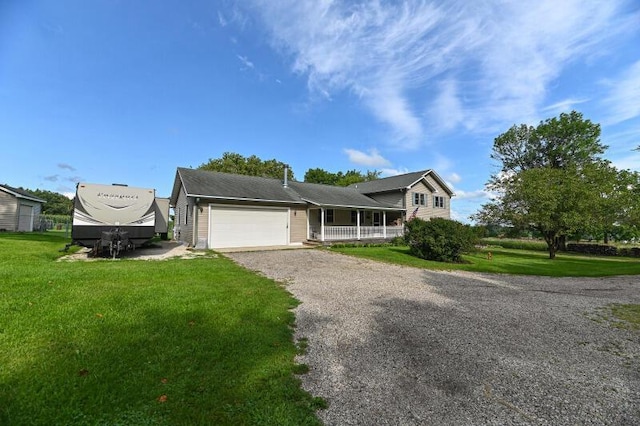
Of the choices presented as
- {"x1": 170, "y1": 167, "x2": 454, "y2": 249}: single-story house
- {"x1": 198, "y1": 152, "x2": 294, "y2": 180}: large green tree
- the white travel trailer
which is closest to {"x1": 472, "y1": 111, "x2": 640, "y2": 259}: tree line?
{"x1": 170, "y1": 167, "x2": 454, "y2": 249}: single-story house

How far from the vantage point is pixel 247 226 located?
16562 mm

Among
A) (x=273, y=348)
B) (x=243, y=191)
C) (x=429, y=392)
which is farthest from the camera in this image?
(x=243, y=191)

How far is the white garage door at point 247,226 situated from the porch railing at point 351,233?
8.59 feet

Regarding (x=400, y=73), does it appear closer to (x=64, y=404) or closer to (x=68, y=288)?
(x=68, y=288)

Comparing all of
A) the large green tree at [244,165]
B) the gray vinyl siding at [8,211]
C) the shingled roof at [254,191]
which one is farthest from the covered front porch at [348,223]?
the gray vinyl siding at [8,211]

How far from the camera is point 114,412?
2236mm

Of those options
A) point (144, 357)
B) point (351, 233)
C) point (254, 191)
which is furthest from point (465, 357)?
point (351, 233)

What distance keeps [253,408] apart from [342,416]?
0.75 meters

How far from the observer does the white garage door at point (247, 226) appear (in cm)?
1559

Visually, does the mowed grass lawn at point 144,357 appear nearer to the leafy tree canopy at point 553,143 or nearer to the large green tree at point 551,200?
the large green tree at point 551,200

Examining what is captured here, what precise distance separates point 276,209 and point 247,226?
6.98ft

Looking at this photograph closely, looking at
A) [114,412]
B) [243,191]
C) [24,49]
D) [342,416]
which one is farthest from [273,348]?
[243,191]

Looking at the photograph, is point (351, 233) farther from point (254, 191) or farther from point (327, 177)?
point (327, 177)

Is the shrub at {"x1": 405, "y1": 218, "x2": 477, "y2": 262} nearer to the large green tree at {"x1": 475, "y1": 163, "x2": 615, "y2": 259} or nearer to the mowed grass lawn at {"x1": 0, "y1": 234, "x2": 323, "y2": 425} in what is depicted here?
the large green tree at {"x1": 475, "y1": 163, "x2": 615, "y2": 259}
